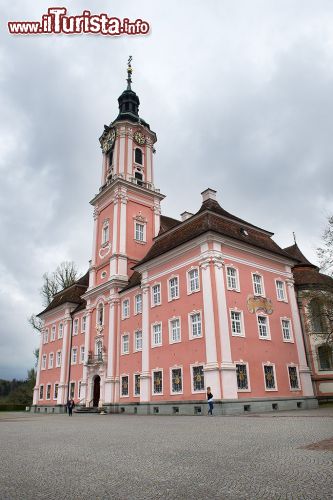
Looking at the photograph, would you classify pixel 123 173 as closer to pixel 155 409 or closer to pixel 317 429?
pixel 155 409

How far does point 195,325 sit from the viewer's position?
26.0 metres

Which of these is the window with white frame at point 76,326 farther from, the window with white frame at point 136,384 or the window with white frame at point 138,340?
the window with white frame at point 136,384

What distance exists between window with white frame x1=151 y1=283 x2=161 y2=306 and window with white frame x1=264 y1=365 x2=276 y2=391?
8.91 metres

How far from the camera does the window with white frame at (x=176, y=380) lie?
26.1 m

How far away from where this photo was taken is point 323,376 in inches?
1177

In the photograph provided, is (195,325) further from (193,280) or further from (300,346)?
(300,346)

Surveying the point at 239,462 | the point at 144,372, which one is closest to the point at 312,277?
the point at 144,372

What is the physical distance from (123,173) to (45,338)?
23832mm

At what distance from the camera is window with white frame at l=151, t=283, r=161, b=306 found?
30141mm

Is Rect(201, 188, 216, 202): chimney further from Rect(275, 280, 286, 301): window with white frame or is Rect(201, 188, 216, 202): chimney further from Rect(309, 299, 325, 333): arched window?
Rect(309, 299, 325, 333): arched window

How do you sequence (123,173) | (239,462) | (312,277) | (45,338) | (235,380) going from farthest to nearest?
1. (45,338)
2. (123,173)
3. (312,277)
4. (235,380)
5. (239,462)

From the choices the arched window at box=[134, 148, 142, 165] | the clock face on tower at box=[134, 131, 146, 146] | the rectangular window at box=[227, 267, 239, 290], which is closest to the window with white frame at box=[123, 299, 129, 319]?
the rectangular window at box=[227, 267, 239, 290]

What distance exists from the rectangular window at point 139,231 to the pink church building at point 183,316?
0.11m

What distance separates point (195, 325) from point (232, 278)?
13.2 ft
